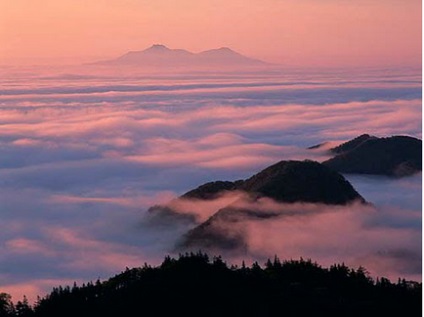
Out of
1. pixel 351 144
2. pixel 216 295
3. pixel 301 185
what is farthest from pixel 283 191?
pixel 216 295

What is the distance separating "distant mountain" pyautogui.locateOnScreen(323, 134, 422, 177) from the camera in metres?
66.1

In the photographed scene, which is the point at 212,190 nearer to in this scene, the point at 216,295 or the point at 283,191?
the point at 283,191

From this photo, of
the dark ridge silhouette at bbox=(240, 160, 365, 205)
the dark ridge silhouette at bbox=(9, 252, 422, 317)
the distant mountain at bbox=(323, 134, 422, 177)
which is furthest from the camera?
the distant mountain at bbox=(323, 134, 422, 177)

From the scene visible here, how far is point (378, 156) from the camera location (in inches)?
2707

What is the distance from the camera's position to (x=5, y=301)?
2108 cm

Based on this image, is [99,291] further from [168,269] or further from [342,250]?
[342,250]

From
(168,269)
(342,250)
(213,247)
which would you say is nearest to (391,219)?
(342,250)

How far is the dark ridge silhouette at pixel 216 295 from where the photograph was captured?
17.5 metres

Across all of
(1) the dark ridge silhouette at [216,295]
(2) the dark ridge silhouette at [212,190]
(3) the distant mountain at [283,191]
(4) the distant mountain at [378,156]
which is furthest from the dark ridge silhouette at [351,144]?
(1) the dark ridge silhouette at [216,295]

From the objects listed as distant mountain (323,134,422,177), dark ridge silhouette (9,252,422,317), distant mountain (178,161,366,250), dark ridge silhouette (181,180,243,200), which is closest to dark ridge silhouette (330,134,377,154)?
distant mountain (323,134,422,177)

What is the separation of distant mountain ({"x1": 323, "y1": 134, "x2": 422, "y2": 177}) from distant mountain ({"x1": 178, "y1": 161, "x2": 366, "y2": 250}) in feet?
17.4

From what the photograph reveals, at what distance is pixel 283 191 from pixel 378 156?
11751 mm

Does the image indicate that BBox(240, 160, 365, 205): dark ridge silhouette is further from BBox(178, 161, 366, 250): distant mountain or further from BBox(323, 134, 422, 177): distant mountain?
BBox(323, 134, 422, 177): distant mountain

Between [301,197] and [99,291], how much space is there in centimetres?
4187
